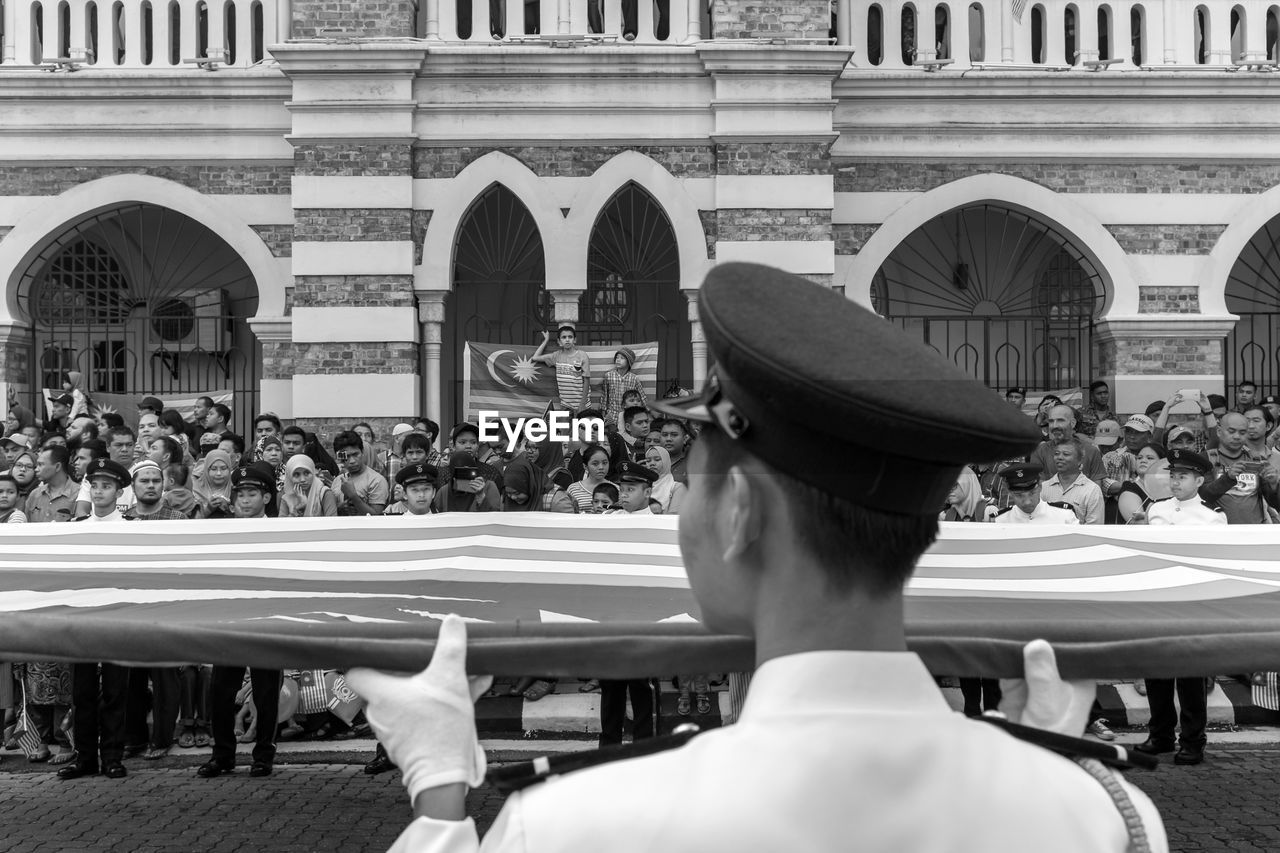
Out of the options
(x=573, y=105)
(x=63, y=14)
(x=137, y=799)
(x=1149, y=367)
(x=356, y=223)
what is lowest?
(x=137, y=799)

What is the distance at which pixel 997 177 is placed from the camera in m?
14.6

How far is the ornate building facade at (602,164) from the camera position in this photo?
44.5ft

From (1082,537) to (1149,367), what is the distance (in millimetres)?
10029

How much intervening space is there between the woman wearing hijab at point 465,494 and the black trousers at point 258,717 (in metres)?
1.99

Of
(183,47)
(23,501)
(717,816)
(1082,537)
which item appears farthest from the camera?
(183,47)

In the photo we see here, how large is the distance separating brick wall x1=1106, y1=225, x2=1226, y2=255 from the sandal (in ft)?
29.2

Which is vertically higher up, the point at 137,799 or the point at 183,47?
the point at 183,47

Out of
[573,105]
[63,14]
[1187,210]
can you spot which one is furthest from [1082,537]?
[63,14]

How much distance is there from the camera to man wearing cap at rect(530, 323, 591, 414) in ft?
41.0

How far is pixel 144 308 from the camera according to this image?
17.1 metres

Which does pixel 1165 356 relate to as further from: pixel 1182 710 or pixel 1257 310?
pixel 1182 710

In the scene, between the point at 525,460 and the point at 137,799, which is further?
the point at 525,460

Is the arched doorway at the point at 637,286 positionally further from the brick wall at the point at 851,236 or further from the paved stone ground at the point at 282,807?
the paved stone ground at the point at 282,807

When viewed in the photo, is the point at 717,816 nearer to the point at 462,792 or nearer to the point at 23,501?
the point at 462,792
